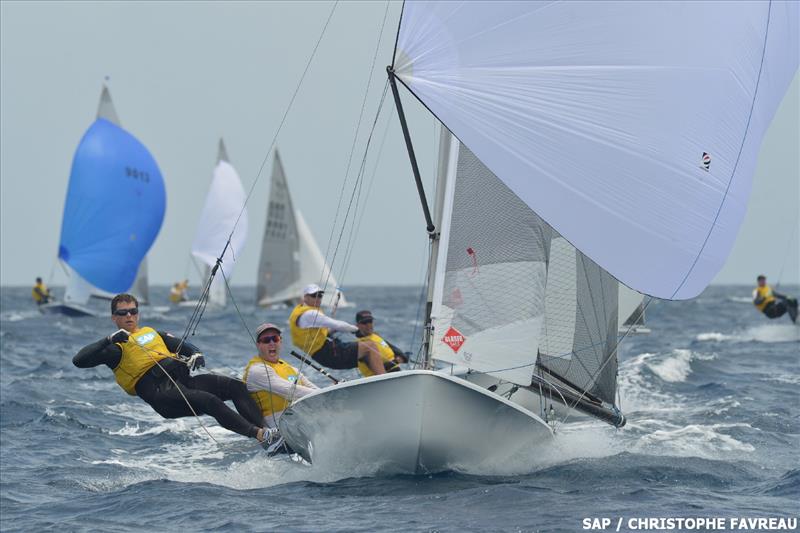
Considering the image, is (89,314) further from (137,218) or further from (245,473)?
(245,473)

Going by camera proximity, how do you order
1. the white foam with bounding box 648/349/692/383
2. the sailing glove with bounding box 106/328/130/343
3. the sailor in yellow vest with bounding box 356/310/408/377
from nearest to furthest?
the sailing glove with bounding box 106/328/130/343 → the sailor in yellow vest with bounding box 356/310/408/377 → the white foam with bounding box 648/349/692/383

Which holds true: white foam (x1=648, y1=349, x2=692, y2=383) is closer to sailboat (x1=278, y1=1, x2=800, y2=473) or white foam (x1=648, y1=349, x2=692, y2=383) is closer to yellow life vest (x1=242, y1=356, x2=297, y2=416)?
sailboat (x1=278, y1=1, x2=800, y2=473)

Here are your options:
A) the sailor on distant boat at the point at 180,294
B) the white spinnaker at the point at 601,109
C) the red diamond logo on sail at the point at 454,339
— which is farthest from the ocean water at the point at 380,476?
the sailor on distant boat at the point at 180,294

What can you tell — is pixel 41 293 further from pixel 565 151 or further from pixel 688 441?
pixel 565 151

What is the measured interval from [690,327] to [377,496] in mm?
25613

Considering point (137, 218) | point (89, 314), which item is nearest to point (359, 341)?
point (137, 218)

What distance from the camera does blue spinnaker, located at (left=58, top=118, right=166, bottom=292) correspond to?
100 ft

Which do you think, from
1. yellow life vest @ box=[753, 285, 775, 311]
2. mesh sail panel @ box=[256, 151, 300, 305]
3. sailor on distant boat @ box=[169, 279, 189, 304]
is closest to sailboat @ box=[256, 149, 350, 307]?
mesh sail panel @ box=[256, 151, 300, 305]

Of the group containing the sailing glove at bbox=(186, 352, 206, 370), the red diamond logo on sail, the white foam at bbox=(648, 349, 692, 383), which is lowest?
the white foam at bbox=(648, 349, 692, 383)

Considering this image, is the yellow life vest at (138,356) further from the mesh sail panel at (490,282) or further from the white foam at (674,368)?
the white foam at (674,368)

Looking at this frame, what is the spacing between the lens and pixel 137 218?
30.9 meters

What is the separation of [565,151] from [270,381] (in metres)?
2.87

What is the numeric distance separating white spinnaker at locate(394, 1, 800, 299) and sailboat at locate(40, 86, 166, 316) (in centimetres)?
2395

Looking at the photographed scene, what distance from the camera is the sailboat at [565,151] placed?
7.76 metres
